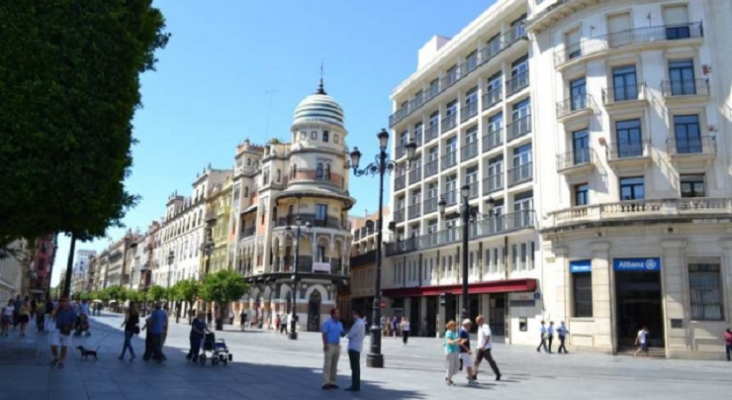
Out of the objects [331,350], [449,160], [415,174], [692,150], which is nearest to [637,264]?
[692,150]

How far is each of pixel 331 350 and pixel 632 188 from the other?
2204 cm

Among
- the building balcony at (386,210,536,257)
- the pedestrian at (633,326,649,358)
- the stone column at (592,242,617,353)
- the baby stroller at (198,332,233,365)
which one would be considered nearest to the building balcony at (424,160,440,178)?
the building balcony at (386,210,536,257)

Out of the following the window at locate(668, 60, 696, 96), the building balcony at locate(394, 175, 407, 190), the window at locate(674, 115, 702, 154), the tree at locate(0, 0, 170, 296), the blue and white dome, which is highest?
the blue and white dome

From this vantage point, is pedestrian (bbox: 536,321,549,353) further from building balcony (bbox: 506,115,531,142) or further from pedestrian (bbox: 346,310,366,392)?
pedestrian (bbox: 346,310,366,392)

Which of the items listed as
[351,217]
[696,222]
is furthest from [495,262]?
[351,217]

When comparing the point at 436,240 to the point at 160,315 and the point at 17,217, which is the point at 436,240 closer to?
the point at 160,315

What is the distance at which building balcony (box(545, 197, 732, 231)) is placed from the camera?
26703 mm

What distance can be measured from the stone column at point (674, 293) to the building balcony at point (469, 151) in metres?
15.4

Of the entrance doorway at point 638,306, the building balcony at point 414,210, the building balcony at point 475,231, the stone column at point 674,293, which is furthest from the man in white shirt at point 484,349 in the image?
the building balcony at point 414,210

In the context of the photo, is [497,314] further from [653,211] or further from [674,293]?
[653,211]

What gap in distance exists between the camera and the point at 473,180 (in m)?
40.3

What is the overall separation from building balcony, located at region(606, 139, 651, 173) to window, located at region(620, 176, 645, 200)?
505 mm

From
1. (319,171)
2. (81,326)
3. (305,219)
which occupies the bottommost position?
(81,326)

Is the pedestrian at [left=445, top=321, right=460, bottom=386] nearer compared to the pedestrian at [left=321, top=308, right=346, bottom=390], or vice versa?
the pedestrian at [left=321, top=308, right=346, bottom=390]
